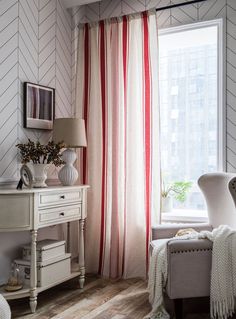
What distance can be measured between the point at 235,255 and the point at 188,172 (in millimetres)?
1470

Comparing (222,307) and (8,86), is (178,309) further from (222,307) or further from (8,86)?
(8,86)

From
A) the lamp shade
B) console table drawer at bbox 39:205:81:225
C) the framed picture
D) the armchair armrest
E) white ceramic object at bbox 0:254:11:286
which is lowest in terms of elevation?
white ceramic object at bbox 0:254:11:286

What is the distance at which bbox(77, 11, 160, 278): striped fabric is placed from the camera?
3643 millimetres

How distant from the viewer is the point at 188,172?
12.5 ft

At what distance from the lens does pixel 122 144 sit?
3.73 m

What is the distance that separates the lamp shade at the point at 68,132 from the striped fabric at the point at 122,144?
0.42 metres

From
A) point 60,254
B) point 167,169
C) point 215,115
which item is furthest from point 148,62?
point 60,254

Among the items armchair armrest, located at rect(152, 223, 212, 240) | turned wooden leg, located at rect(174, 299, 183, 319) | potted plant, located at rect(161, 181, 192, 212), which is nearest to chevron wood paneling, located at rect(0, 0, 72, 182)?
potted plant, located at rect(161, 181, 192, 212)

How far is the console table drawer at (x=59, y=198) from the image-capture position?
2.90 m

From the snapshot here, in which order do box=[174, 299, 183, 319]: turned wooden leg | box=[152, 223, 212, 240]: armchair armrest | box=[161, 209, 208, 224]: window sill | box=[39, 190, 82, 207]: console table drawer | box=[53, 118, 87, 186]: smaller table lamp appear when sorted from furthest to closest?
box=[161, 209, 208, 224]: window sill
box=[53, 118, 87, 186]: smaller table lamp
box=[152, 223, 212, 240]: armchair armrest
box=[39, 190, 82, 207]: console table drawer
box=[174, 299, 183, 319]: turned wooden leg

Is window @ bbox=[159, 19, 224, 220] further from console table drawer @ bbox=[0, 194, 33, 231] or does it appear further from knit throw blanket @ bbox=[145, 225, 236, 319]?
console table drawer @ bbox=[0, 194, 33, 231]

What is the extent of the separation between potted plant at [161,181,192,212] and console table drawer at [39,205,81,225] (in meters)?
0.89

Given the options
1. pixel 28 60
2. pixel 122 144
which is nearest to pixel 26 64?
pixel 28 60

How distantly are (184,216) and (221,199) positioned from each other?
606mm
